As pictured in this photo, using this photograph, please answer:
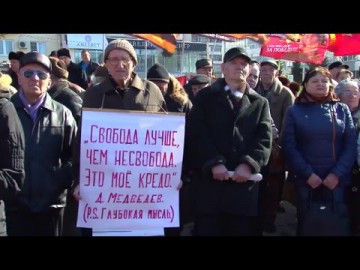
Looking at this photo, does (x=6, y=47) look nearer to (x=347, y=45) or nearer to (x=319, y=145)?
(x=347, y=45)

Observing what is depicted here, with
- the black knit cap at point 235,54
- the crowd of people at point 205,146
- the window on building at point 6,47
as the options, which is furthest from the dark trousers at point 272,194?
the window on building at point 6,47

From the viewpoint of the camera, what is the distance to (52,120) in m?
3.06

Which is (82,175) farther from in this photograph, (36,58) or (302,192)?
(302,192)

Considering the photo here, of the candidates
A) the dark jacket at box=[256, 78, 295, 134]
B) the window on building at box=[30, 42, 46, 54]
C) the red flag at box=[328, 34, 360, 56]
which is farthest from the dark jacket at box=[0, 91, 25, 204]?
the window on building at box=[30, 42, 46, 54]

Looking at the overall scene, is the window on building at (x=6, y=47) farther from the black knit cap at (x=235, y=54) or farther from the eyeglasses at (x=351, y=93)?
the black knit cap at (x=235, y=54)

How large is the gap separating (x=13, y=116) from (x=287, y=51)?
771 cm

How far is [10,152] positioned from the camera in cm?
264

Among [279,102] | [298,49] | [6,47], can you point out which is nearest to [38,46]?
[6,47]

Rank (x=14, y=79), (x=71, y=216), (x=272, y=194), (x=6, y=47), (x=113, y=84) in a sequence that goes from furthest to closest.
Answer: (x=6, y=47)
(x=14, y=79)
(x=272, y=194)
(x=71, y=216)
(x=113, y=84)

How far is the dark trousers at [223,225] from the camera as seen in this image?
3.34m

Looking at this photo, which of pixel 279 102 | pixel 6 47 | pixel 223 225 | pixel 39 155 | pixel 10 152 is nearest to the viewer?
pixel 10 152

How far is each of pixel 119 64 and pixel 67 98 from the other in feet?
3.49

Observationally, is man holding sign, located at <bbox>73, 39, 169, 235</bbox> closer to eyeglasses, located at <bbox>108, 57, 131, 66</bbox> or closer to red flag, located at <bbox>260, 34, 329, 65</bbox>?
eyeglasses, located at <bbox>108, 57, 131, 66</bbox>

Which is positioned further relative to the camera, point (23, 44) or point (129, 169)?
point (23, 44)
